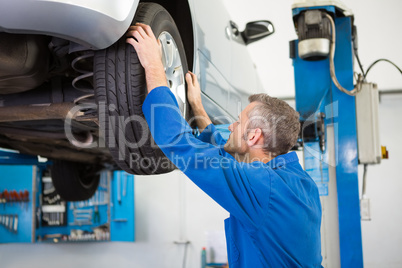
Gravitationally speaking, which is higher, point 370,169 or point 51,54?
point 51,54

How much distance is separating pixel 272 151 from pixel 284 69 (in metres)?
4.05

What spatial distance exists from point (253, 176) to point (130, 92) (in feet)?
1.74

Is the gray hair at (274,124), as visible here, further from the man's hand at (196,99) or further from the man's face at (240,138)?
the man's hand at (196,99)

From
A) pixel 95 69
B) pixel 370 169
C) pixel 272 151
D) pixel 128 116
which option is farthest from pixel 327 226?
pixel 370 169

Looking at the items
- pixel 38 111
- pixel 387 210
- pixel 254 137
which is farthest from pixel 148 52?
pixel 387 210

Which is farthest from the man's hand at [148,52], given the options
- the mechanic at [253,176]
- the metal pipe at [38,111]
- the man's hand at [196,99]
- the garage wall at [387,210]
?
the garage wall at [387,210]

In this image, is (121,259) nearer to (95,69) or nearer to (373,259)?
(373,259)

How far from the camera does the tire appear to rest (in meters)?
1.38

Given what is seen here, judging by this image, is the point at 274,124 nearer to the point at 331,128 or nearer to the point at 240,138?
the point at 240,138

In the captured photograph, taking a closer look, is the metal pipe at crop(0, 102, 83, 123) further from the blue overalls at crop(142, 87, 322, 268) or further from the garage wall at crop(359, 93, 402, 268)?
the garage wall at crop(359, 93, 402, 268)

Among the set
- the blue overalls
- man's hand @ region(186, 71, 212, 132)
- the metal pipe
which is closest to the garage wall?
man's hand @ region(186, 71, 212, 132)

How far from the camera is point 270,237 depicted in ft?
4.37

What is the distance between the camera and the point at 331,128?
2344mm

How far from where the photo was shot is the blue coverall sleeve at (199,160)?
1279 mm
